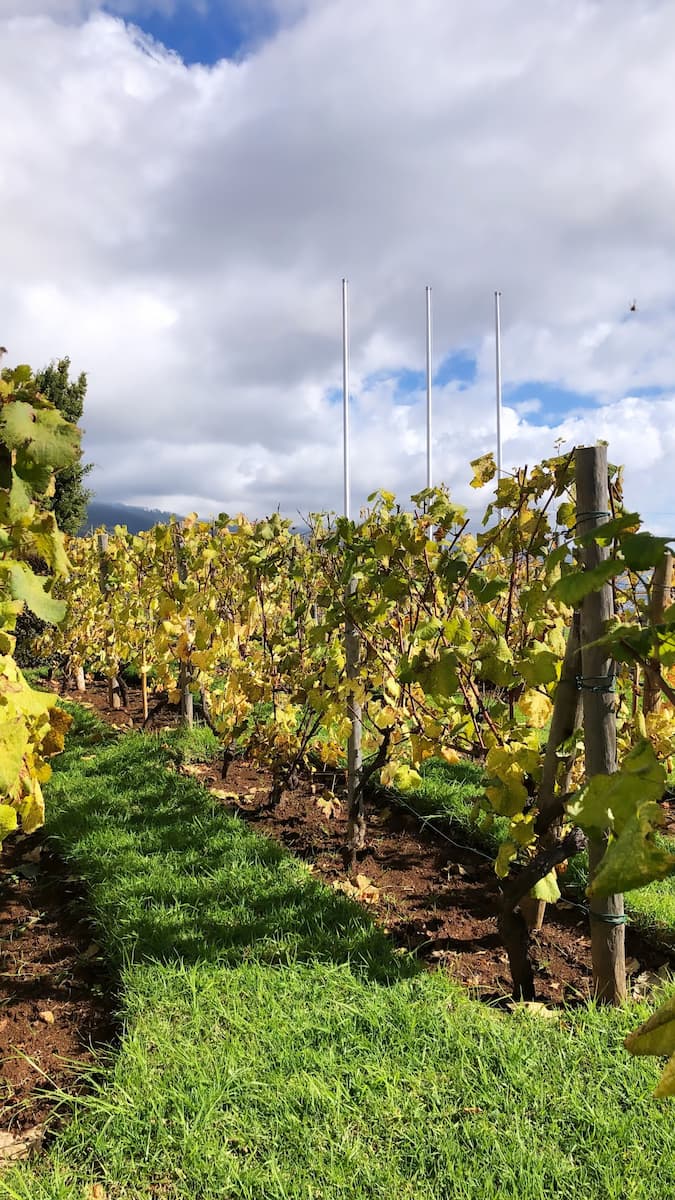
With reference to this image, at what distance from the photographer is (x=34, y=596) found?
1.55 m

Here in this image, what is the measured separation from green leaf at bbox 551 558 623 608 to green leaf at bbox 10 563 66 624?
102 cm

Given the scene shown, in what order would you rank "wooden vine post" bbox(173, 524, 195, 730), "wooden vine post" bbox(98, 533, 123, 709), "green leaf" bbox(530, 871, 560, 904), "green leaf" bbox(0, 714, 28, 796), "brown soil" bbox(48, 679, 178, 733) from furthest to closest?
"wooden vine post" bbox(98, 533, 123, 709) < "brown soil" bbox(48, 679, 178, 733) < "wooden vine post" bbox(173, 524, 195, 730) < "green leaf" bbox(530, 871, 560, 904) < "green leaf" bbox(0, 714, 28, 796)

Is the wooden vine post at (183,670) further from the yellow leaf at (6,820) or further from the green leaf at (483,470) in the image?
the yellow leaf at (6,820)

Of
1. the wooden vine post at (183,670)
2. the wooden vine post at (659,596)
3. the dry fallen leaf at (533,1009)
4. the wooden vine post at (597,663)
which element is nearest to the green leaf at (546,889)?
the wooden vine post at (597,663)

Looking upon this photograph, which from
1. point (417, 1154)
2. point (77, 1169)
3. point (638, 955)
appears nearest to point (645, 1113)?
point (417, 1154)

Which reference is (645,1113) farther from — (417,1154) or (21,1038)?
(21,1038)

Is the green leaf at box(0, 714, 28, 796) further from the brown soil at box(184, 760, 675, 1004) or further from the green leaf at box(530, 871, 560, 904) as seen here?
→ the brown soil at box(184, 760, 675, 1004)

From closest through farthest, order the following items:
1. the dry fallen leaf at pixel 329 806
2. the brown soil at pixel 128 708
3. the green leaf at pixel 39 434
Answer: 1. the green leaf at pixel 39 434
2. the dry fallen leaf at pixel 329 806
3. the brown soil at pixel 128 708

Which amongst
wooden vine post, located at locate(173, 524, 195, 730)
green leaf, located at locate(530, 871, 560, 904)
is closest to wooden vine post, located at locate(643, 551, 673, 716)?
green leaf, located at locate(530, 871, 560, 904)

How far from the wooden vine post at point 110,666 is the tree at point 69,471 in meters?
5.22

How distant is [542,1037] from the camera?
2178 millimetres

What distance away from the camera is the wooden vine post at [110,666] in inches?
306

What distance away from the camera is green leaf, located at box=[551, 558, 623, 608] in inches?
40.3

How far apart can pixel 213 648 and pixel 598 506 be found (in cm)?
303
